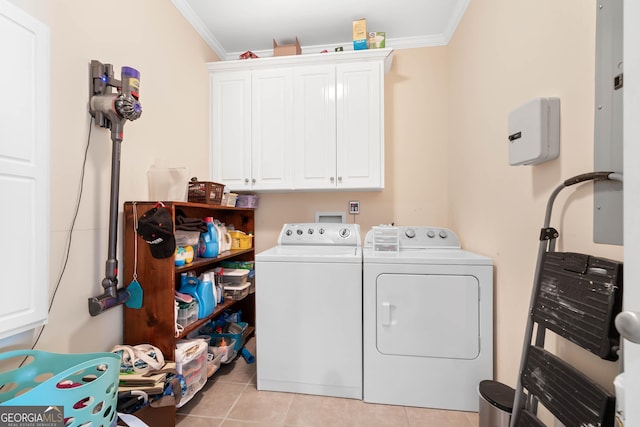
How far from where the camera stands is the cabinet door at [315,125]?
2.33m

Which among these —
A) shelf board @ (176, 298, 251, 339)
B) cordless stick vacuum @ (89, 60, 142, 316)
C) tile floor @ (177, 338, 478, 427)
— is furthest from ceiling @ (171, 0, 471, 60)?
tile floor @ (177, 338, 478, 427)

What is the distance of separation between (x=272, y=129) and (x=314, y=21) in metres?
0.97

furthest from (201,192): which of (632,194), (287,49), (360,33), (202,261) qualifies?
(632,194)

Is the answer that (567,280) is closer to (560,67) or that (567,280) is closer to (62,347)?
(560,67)

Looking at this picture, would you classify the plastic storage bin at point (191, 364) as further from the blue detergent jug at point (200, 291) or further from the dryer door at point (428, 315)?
the dryer door at point (428, 315)

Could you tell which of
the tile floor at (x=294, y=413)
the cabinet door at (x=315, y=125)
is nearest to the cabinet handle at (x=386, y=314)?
the tile floor at (x=294, y=413)

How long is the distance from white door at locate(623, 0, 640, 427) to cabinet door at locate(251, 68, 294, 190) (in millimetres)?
2126

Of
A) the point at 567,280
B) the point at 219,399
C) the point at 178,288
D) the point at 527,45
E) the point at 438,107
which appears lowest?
the point at 219,399

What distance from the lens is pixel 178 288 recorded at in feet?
5.78

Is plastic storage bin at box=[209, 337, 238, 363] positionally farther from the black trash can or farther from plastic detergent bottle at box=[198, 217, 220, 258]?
the black trash can

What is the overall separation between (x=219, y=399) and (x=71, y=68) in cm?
200

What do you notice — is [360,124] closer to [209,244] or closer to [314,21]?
[314,21]

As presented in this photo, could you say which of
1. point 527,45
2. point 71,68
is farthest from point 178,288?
point 527,45

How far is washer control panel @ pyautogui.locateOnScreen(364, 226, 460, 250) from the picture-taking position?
7.10 feet
